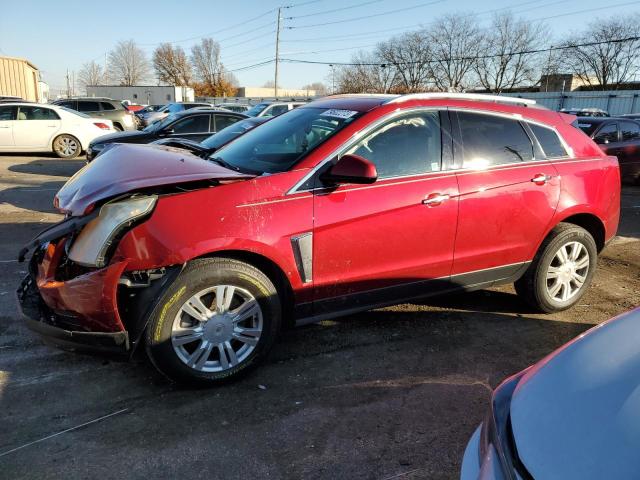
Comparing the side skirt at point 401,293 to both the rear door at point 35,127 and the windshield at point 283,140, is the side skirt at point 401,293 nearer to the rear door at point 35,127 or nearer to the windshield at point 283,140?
the windshield at point 283,140

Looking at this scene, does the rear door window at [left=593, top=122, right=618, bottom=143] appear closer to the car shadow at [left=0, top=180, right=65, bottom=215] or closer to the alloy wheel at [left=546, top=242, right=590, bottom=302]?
the alloy wheel at [left=546, top=242, right=590, bottom=302]

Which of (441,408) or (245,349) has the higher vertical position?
(245,349)

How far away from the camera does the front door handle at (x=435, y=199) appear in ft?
11.5

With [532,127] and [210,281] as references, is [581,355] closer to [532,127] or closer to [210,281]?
[210,281]

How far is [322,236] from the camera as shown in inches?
126

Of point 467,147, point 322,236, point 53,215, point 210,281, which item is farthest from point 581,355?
point 53,215

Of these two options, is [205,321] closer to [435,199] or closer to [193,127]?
[435,199]

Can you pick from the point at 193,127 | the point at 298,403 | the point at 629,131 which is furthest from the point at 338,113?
the point at 629,131

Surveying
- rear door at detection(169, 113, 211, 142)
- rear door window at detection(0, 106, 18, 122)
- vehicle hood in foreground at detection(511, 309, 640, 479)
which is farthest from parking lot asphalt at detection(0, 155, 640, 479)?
rear door window at detection(0, 106, 18, 122)

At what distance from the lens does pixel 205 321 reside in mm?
2994

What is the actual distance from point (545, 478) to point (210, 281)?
2.03 metres

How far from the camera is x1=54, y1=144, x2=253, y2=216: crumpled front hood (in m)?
2.86

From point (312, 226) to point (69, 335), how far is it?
1521mm

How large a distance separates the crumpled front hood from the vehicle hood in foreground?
2033 millimetres
